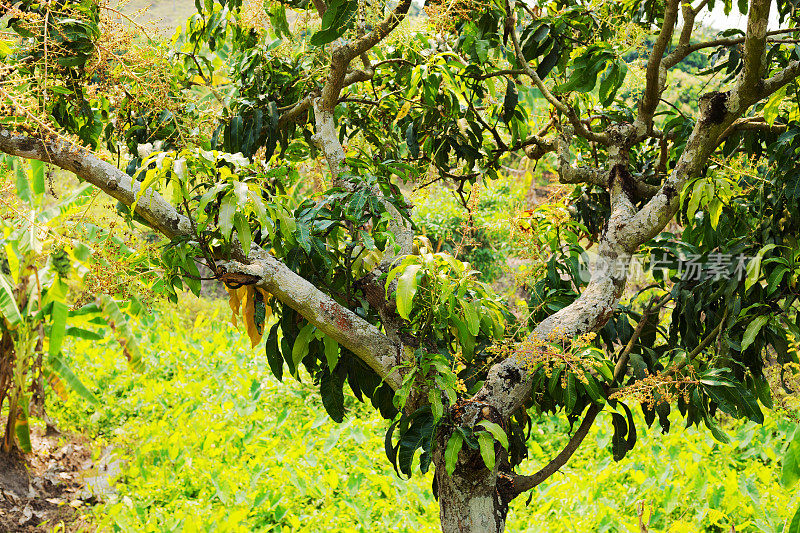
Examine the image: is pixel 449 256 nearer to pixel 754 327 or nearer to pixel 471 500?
pixel 471 500

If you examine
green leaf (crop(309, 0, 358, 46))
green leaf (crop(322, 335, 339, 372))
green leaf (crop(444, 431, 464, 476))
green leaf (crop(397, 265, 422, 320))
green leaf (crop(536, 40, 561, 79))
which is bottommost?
green leaf (crop(444, 431, 464, 476))

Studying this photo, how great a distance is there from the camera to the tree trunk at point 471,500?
3.94 ft

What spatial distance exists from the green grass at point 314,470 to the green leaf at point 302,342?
1.28 m

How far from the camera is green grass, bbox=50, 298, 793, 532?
2.43 metres

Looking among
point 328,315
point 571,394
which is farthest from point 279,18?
point 571,394

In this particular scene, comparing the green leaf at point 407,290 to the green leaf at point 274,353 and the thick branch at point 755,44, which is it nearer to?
the green leaf at point 274,353

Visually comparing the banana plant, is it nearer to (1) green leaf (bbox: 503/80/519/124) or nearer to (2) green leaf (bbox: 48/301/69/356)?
(2) green leaf (bbox: 48/301/69/356)

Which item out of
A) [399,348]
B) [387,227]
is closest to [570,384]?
[399,348]

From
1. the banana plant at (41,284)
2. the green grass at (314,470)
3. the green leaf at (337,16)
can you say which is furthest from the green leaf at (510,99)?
the green grass at (314,470)

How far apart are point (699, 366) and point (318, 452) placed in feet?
6.30

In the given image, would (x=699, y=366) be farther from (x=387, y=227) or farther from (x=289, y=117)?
(x=289, y=117)

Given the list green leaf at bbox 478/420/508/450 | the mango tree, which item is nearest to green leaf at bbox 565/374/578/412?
the mango tree

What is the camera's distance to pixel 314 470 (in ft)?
9.09

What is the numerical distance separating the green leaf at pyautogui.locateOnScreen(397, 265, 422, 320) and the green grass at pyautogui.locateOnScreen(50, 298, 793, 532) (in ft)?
4.99
